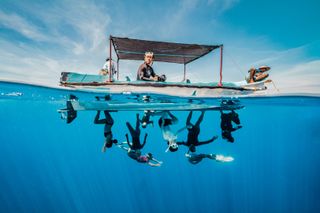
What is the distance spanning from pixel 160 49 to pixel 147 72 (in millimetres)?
1357

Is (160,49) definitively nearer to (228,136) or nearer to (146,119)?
(146,119)

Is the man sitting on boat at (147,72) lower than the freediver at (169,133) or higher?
higher

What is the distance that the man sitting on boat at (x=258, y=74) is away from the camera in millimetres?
6635

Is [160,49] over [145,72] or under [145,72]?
over

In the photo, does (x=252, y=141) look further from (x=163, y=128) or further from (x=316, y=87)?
(x=163, y=128)

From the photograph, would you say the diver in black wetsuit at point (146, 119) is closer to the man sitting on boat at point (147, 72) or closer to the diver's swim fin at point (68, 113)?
the man sitting on boat at point (147, 72)

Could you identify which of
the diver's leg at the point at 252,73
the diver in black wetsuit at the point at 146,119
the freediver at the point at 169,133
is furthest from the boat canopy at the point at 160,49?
the freediver at the point at 169,133

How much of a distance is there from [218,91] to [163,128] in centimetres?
273

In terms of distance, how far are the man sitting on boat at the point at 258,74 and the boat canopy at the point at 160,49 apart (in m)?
1.65

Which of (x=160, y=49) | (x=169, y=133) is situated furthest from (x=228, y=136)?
(x=160, y=49)

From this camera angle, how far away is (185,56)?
954cm

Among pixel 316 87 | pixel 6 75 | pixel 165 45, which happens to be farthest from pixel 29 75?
pixel 316 87

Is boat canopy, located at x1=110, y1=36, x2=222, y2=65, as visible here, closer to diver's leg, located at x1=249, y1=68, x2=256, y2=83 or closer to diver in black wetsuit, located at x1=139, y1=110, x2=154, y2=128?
diver's leg, located at x1=249, y1=68, x2=256, y2=83

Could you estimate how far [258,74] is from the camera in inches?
270
